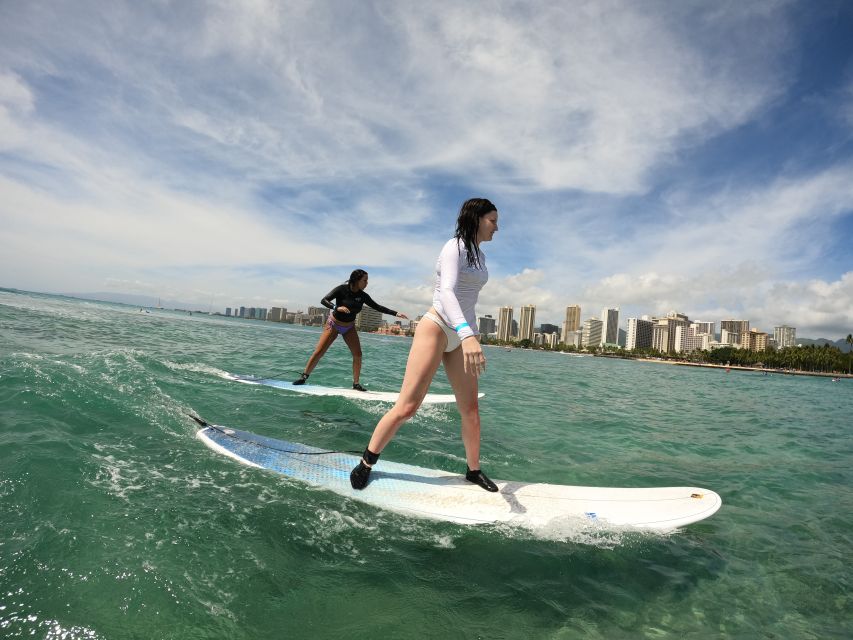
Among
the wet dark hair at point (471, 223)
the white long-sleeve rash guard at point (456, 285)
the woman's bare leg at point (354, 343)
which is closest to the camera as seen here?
the white long-sleeve rash guard at point (456, 285)

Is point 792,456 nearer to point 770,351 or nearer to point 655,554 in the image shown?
point 655,554

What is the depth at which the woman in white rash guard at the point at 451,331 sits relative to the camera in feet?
12.0

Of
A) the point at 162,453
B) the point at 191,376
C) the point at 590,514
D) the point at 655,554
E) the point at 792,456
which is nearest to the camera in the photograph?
the point at 655,554

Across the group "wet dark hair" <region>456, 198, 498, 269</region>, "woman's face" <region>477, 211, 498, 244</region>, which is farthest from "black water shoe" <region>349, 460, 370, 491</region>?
"woman's face" <region>477, 211, 498, 244</region>

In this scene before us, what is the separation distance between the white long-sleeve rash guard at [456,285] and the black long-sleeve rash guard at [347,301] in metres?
4.75

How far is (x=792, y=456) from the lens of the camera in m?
7.64

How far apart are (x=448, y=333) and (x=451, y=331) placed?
0.04 meters

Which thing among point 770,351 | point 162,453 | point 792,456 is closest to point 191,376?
point 162,453

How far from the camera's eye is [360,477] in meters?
3.85

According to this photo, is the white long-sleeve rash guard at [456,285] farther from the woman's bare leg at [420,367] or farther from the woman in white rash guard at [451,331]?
the woman's bare leg at [420,367]

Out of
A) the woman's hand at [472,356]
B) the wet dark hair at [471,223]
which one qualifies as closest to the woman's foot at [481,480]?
the woman's hand at [472,356]

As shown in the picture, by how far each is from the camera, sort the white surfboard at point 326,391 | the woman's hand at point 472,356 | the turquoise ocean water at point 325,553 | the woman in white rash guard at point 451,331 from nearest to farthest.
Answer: the turquoise ocean water at point 325,553 → the woman's hand at point 472,356 → the woman in white rash guard at point 451,331 → the white surfboard at point 326,391

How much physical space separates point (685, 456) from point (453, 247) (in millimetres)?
6366

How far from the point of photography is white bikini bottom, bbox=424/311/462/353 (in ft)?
12.1
